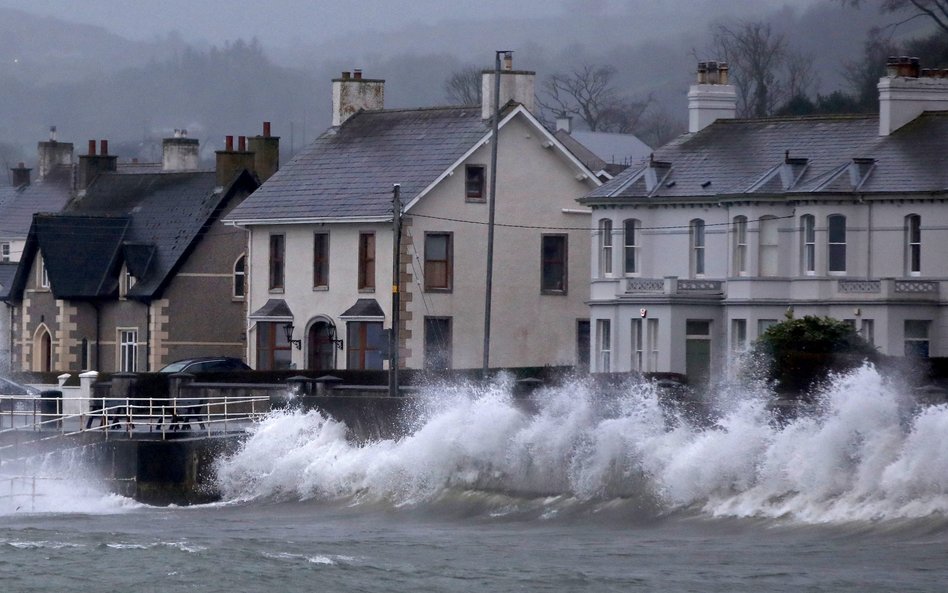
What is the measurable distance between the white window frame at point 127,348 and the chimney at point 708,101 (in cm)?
1956

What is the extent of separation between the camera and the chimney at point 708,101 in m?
58.0

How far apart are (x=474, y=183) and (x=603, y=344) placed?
6.38 m

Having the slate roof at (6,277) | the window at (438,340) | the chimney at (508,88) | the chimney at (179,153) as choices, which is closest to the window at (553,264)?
the window at (438,340)

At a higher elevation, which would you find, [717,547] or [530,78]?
[530,78]

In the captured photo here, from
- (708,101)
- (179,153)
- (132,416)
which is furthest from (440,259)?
(179,153)

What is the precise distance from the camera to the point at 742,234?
53250mm

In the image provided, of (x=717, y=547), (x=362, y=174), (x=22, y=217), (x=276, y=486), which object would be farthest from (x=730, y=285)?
(x=22, y=217)

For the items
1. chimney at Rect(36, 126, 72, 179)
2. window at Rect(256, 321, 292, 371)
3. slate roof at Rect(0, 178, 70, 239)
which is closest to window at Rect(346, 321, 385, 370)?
window at Rect(256, 321, 292, 371)

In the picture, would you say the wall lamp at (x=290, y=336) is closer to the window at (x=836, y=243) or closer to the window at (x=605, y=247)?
the window at (x=605, y=247)

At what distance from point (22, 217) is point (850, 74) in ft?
164

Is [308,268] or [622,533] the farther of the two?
[308,268]

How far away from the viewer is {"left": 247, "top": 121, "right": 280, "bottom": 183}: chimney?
66.9 metres

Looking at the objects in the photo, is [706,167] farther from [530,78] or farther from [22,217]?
[22,217]

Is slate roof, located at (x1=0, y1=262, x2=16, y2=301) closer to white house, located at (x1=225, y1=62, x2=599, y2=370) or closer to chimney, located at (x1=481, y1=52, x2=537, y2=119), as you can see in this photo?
white house, located at (x1=225, y1=62, x2=599, y2=370)
